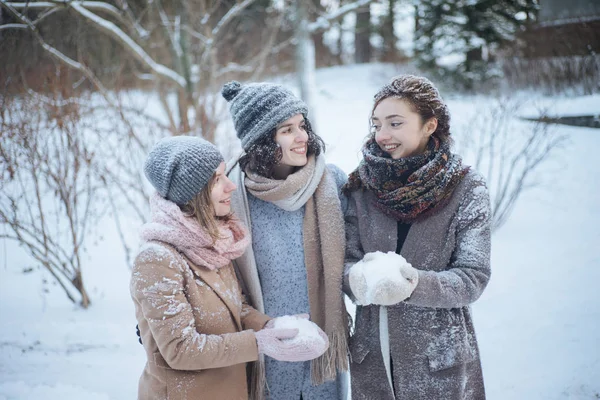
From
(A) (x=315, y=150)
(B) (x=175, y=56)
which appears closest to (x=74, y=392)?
(A) (x=315, y=150)

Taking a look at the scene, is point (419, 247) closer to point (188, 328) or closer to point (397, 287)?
point (397, 287)

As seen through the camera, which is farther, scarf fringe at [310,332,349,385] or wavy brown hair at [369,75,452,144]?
scarf fringe at [310,332,349,385]

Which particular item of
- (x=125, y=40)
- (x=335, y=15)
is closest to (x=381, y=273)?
(x=125, y=40)

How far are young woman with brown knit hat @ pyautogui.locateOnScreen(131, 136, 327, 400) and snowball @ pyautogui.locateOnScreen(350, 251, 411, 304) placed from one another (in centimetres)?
31

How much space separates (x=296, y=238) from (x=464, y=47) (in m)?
11.6

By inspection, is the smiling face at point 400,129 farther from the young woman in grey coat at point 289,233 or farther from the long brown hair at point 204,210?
the long brown hair at point 204,210

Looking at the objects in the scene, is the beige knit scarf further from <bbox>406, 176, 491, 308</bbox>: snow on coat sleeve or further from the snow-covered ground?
the snow-covered ground

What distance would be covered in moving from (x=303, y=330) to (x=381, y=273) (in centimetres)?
37

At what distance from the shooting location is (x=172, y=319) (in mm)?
1467

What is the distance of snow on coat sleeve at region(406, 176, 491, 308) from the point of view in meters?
1.59

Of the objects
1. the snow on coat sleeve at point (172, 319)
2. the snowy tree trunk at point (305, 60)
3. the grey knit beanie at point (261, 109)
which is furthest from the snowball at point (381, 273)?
the snowy tree trunk at point (305, 60)

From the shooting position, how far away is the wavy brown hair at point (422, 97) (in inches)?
70.4

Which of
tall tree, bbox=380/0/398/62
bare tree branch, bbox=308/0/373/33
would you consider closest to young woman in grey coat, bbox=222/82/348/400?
bare tree branch, bbox=308/0/373/33

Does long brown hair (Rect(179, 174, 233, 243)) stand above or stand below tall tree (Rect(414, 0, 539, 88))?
below
